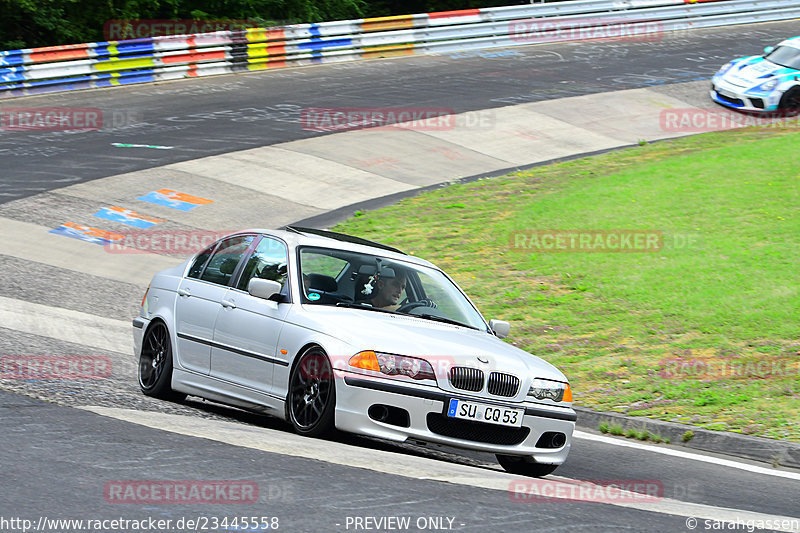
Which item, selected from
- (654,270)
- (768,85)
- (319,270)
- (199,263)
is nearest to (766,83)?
(768,85)

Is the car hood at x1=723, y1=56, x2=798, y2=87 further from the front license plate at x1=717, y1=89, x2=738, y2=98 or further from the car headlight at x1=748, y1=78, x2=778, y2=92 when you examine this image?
the front license plate at x1=717, y1=89, x2=738, y2=98

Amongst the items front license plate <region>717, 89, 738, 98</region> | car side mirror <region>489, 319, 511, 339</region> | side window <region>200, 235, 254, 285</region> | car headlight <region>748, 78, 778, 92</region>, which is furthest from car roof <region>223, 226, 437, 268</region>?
front license plate <region>717, 89, 738, 98</region>

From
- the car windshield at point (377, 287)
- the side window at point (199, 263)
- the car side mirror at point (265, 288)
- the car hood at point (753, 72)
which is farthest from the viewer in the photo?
the car hood at point (753, 72)

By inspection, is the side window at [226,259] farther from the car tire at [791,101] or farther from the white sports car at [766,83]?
the car tire at [791,101]

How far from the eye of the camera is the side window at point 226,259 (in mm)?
8547

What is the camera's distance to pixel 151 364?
8.96m

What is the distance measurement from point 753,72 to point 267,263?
18528 mm

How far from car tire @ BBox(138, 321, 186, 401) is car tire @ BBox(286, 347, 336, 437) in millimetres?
1698

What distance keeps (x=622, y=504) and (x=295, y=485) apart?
5.93 ft

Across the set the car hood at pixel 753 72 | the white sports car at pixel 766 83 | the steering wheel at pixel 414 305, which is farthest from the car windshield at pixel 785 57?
the steering wheel at pixel 414 305

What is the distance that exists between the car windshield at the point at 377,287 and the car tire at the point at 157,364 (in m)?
1.57

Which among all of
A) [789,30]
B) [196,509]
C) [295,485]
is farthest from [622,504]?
[789,30]

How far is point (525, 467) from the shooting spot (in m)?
7.43

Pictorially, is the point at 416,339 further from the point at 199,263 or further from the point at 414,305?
the point at 199,263
